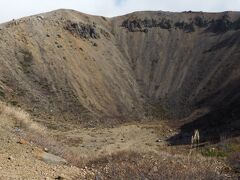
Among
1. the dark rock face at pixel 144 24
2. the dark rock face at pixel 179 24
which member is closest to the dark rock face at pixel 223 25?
the dark rock face at pixel 179 24

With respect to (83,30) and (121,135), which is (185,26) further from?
(121,135)

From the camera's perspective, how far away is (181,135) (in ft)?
198

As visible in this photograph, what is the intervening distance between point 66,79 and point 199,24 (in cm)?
4014

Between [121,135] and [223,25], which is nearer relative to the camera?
[121,135]

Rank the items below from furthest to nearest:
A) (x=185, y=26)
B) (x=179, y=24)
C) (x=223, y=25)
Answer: (x=179, y=24)
(x=185, y=26)
(x=223, y=25)

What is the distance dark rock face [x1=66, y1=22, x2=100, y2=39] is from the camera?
97375 millimetres

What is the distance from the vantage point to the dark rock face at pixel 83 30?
97.4 metres

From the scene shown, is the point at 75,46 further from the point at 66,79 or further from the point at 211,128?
the point at 211,128

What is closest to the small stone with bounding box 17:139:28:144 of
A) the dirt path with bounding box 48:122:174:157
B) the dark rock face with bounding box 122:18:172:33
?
the dirt path with bounding box 48:122:174:157

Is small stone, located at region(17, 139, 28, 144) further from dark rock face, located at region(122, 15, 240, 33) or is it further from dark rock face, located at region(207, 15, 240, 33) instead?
dark rock face, located at region(122, 15, 240, 33)

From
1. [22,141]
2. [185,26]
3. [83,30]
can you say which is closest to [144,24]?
[185,26]

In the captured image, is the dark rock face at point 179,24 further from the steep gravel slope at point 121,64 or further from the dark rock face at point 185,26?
the steep gravel slope at point 121,64

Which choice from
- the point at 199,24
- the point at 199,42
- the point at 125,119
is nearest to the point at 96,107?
the point at 125,119

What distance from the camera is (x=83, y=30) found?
99750 millimetres
